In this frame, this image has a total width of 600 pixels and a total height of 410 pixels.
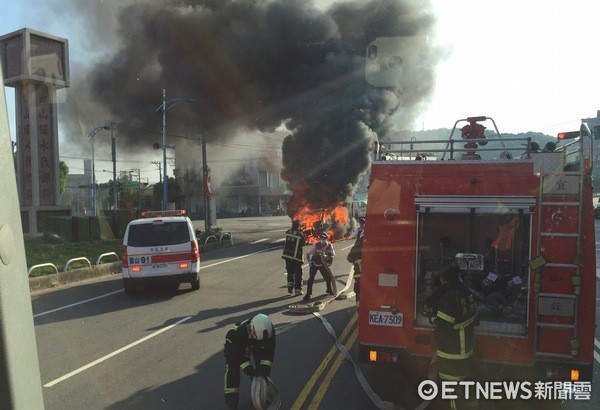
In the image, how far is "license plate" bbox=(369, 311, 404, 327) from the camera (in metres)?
4.56

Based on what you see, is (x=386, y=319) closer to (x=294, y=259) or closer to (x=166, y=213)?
(x=294, y=259)

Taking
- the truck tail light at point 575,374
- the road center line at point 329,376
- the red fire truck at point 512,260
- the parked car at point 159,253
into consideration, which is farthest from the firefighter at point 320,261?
the truck tail light at point 575,374

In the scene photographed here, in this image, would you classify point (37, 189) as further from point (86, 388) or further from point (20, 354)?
point (20, 354)

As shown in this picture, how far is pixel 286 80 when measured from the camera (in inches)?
1195

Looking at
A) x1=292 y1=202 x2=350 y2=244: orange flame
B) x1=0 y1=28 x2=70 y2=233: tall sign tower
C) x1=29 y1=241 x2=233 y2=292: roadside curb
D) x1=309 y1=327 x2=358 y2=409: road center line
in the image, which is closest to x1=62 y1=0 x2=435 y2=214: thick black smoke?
x1=292 y1=202 x2=350 y2=244: orange flame

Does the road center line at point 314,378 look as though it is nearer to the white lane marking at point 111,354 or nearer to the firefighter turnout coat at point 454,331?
the firefighter turnout coat at point 454,331

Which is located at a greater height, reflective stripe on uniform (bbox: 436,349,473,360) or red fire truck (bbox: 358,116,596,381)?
red fire truck (bbox: 358,116,596,381)

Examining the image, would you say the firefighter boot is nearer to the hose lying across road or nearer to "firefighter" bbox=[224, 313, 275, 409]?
"firefighter" bbox=[224, 313, 275, 409]

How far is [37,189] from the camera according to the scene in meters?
24.0

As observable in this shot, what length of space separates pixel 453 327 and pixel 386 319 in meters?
0.79

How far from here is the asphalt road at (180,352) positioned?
4.76 m

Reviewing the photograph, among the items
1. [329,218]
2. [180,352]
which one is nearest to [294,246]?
[180,352]

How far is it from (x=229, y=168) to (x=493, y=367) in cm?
6967

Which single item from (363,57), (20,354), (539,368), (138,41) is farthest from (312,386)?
(138,41)
